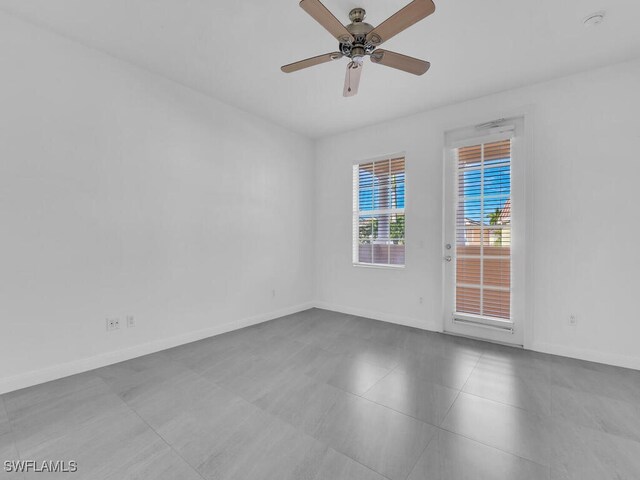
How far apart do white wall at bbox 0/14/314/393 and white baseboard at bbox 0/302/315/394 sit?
0.01m

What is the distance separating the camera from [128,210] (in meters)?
2.85

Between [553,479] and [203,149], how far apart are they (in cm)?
399

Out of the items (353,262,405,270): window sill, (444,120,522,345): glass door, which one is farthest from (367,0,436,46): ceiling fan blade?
(353,262,405,270): window sill

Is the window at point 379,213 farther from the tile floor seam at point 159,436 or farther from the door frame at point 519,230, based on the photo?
the tile floor seam at point 159,436

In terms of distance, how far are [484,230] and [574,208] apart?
83 cm

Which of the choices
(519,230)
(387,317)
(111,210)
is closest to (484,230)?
(519,230)

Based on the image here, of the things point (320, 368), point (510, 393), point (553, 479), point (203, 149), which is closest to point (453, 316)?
point (510, 393)

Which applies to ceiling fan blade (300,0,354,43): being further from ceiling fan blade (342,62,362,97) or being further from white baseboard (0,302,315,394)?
white baseboard (0,302,315,394)

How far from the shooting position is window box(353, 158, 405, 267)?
417 cm

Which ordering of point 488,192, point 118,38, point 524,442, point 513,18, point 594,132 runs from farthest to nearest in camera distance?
point 488,192, point 594,132, point 118,38, point 513,18, point 524,442

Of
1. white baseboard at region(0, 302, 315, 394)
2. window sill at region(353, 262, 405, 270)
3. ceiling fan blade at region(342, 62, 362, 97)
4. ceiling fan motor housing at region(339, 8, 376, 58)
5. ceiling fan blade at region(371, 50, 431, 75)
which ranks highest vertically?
ceiling fan motor housing at region(339, 8, 376, 58)

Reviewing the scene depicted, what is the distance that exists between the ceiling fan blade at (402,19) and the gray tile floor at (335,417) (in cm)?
247

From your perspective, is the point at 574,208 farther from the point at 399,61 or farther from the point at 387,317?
the point at 387,317

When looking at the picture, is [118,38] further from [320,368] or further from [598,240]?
[598,240]
